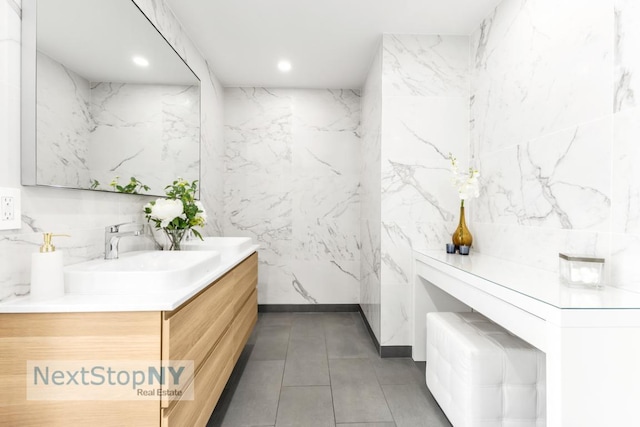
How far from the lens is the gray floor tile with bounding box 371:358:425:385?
216cm

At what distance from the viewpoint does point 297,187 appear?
11.6 ft

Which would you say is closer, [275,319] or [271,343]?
[271,343]

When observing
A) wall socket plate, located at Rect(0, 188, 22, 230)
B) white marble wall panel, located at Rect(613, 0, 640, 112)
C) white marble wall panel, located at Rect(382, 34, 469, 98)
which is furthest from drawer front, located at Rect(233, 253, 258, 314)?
white marble wall panel, located at Rect(613, 0, 640, 112)

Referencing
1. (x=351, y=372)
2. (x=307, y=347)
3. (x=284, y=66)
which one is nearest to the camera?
(x=351, y=372)

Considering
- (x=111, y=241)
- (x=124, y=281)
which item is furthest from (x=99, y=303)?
(x=111, y=241)

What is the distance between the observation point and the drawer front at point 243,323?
1940 millimetres

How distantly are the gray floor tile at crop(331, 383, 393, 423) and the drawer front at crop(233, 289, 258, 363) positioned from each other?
2.11 ft

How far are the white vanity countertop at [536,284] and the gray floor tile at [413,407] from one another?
2.55 feet

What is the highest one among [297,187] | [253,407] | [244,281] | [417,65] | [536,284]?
[417,65]

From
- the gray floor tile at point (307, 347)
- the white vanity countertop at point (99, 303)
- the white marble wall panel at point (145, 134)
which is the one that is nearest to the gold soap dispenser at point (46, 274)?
the white vanity countertop at point (99, 303)

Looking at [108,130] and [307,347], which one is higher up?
[108,130]

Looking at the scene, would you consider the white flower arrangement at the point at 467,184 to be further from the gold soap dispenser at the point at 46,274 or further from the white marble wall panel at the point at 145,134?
the gold soap dispenser at the point at 46,274

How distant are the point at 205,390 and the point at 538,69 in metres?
2.28

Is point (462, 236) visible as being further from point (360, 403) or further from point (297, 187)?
point (297, 187)
